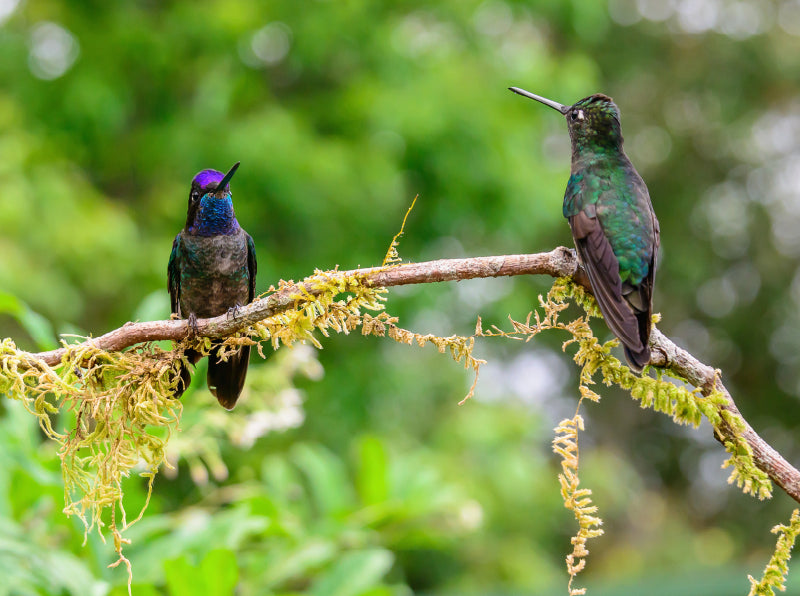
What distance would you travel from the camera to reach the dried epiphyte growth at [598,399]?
5.36 feet

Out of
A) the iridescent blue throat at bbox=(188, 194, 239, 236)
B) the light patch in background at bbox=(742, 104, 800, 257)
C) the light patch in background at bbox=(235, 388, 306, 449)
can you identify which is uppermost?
the light patch in background at bbox=(742, 104, 800, 257)

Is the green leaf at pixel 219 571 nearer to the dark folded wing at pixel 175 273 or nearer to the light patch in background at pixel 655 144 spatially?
the dark folded wing at pixel 175 273

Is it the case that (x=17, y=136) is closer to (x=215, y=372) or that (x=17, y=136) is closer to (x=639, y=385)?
(x=215, y=372)

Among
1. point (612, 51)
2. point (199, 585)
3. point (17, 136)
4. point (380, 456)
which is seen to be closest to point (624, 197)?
point (199, 585)

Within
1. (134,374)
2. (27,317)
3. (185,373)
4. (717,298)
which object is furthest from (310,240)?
(717,298)

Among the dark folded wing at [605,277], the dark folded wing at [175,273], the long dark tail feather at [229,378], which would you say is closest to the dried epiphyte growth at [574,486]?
the dark folded wing at [605,277]

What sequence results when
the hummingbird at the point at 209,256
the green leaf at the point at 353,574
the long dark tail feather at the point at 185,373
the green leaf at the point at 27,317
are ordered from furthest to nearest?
the green leaf at the point at 353,574, the hummingbird at the point at 209,256, the green leaf at the point at 27,317, the long dark tail feather at the point at 185,373

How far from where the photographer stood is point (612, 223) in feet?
6.74

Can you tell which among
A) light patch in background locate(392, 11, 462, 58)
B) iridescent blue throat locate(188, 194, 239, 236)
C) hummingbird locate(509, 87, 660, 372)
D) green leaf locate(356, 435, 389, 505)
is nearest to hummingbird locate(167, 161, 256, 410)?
iridescent blue throat locate(188, 194, 239, 236)

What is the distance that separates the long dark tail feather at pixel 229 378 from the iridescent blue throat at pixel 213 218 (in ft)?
1.88

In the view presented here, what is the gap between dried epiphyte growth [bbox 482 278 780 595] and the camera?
64.4 inches

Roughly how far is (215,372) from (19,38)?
6199 mm

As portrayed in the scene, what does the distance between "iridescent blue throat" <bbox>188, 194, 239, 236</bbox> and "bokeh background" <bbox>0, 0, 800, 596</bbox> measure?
53 centimetres

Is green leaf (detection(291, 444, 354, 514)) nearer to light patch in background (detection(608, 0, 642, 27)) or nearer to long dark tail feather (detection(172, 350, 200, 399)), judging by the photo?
long dark tail feather (detection(172, 350, 200, 399))
